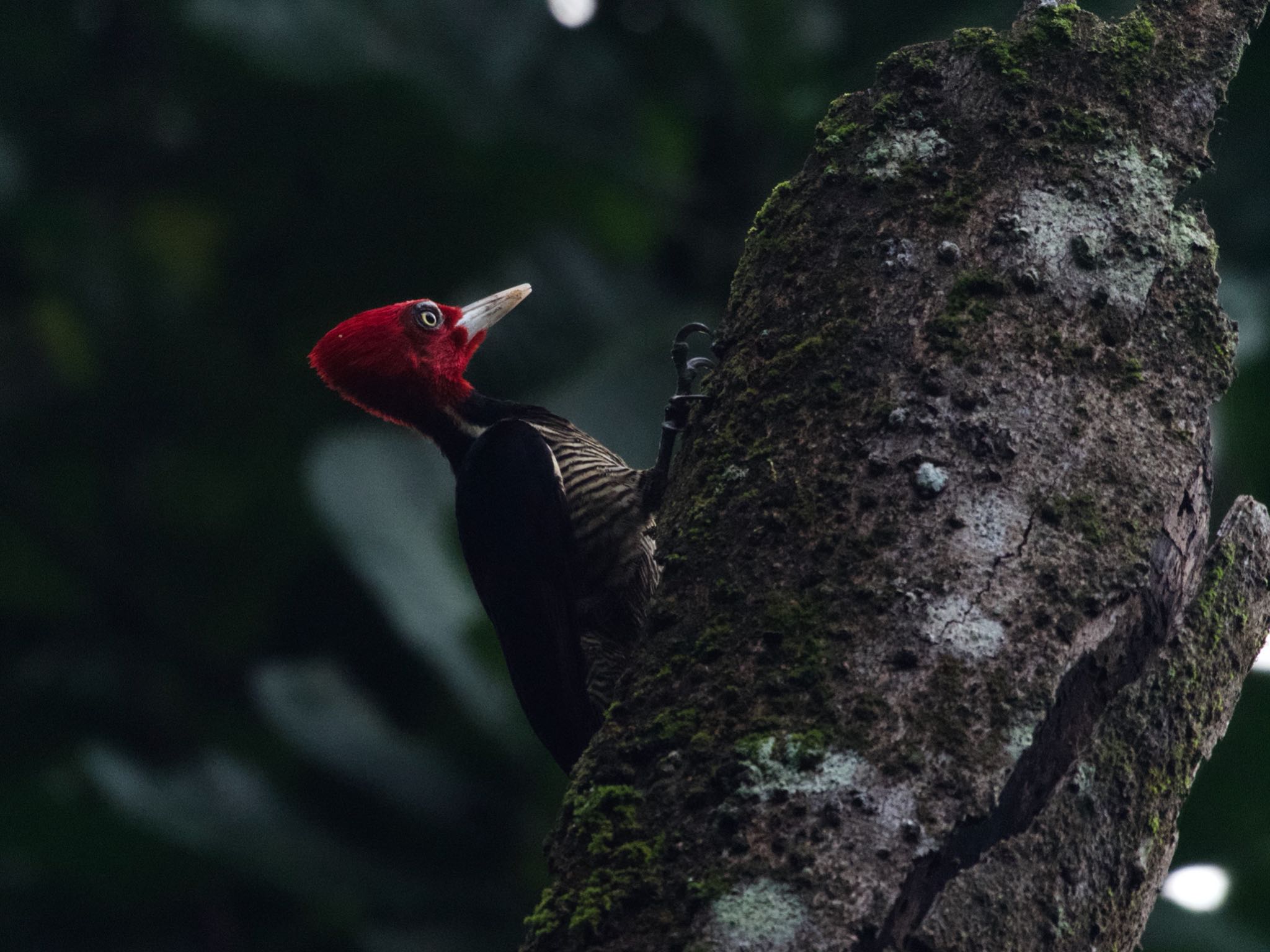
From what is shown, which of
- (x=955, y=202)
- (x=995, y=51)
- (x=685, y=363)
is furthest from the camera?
(x=685, y=363)

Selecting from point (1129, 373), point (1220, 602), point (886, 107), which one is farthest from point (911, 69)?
point (1220, 602)

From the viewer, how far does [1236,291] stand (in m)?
6.75

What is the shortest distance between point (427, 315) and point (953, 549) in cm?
270

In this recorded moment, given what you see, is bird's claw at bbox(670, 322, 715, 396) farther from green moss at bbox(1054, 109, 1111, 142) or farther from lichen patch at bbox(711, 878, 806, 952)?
lichen patch at bbox(711, 878, 806, 952)

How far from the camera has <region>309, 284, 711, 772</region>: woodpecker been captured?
133 inches

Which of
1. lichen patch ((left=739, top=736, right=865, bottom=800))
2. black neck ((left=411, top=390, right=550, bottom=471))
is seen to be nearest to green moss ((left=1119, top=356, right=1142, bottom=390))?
lichen patch ((left=739, top=736, right=865, bottom=800))

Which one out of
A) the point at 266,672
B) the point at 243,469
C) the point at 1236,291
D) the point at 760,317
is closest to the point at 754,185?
the point at 1236,291

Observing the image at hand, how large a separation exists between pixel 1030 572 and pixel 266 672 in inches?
184

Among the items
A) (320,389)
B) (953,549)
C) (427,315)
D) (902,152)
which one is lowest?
(953,549)

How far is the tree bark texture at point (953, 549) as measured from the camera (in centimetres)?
176

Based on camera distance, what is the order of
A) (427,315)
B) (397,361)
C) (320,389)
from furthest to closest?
1. (320,389)
2. (427,315)
3. (397,361)

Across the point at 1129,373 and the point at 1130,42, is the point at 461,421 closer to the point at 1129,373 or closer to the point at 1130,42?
the point at 1130,42

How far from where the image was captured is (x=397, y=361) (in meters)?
4.22

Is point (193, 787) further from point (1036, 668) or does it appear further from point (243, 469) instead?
point (1036, 668)
